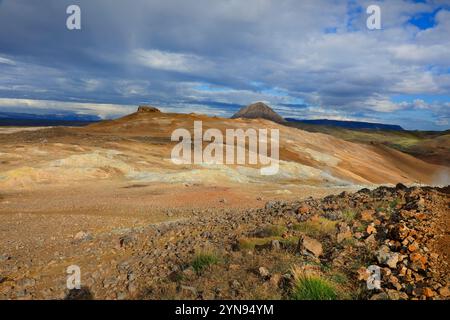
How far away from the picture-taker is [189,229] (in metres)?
11.0

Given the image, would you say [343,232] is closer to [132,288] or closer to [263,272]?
[263,272]

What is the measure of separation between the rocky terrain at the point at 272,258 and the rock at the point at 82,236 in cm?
29

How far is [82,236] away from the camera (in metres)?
12.0

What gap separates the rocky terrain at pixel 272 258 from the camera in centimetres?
614

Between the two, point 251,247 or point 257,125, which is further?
point 257,125

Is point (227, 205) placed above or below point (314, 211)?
below

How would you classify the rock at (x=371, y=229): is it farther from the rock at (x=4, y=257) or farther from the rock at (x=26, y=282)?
the rock at (x=4, y=257)

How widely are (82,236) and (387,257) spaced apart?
29.5 ft

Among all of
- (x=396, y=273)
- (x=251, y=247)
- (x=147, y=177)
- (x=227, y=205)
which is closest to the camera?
(x=396, y=273)

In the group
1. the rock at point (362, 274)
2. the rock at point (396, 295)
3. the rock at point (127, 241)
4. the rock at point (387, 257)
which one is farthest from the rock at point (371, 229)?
the rock at point (127, 241)

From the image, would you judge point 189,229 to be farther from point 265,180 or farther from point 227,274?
point 265,180

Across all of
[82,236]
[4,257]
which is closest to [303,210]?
[82,236]
